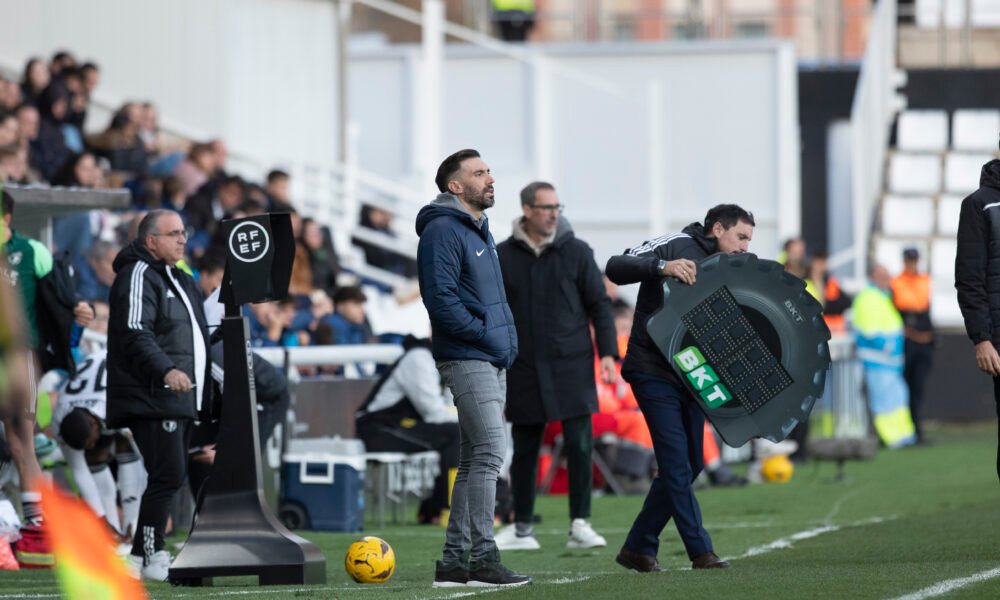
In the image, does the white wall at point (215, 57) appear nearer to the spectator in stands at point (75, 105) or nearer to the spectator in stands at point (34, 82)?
the spectator in stands at point (75, 105)

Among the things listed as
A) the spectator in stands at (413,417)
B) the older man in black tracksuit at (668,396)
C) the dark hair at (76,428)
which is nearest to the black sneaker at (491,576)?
the older man in black tracksuit at (668,396)

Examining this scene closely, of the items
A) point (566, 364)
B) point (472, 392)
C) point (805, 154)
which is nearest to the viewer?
point (472, 392)

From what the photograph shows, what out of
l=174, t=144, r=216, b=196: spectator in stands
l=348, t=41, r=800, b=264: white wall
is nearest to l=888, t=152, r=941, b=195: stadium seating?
l=348, t=41, r=800, b=264: white wall

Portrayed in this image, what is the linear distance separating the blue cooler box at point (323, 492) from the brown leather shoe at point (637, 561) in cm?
408

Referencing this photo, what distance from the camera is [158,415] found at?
371 inches

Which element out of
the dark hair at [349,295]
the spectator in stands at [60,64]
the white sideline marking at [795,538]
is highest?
the spectator in stands at [60,64]

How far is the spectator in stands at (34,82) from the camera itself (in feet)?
57.5

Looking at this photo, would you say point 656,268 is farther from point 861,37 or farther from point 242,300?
point 861,37

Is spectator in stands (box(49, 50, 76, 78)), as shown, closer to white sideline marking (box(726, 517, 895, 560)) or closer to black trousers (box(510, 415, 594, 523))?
black trousers (box(510, 415, 594, 523))

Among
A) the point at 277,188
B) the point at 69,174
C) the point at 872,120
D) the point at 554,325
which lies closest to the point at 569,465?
the point at 554,325

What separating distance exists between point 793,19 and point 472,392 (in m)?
23.5

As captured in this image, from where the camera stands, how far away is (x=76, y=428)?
1112 cm

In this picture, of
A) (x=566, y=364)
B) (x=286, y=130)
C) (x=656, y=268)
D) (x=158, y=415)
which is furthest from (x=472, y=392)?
(x=286, y=130)

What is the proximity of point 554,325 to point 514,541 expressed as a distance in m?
1.31
